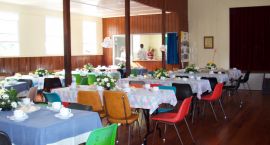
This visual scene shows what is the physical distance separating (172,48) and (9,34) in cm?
643

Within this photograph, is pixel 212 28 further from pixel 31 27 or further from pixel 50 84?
pixel 50 84

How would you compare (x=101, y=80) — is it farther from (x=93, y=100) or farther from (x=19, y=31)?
(x=19, y=31)

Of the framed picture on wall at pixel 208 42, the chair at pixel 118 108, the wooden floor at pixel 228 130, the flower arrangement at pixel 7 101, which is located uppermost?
the framed picture on wall at pixel 208 42

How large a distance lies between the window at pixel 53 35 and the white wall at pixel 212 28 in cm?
551

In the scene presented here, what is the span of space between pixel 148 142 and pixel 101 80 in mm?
1306

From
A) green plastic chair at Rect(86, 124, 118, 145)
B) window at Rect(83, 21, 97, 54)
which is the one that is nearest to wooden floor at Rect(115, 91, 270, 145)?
green plastic chair at Rect(86, 124, 118, 145)

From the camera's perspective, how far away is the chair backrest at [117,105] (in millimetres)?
4484

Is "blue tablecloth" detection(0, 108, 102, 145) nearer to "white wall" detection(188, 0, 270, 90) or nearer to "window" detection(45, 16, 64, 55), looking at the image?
"window" detection(45, 16, 64, 55)

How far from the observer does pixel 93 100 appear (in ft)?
16.1

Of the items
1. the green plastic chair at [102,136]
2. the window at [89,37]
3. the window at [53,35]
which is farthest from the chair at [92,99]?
the window at [89,37]

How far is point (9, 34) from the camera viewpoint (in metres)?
10.7

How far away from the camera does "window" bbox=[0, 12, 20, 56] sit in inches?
413

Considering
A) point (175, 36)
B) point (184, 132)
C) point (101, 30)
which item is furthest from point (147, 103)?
point (101, 30)

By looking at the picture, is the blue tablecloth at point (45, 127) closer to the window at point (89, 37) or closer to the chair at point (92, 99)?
the chair at point (92, 99)
